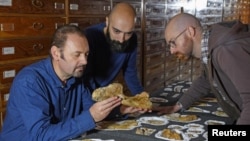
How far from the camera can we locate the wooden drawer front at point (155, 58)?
468 centimetres

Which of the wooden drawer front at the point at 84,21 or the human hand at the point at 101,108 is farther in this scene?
the wooden drawer front at the point at 84,21

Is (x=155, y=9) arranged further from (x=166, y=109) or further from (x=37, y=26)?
(x=166, y=109)

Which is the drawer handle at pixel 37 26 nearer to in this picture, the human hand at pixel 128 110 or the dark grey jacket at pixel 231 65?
the human hand at pixel 128 110

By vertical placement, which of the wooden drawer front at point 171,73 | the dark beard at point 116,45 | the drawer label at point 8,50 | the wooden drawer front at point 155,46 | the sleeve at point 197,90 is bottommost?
the wooden drawer front at point 171,73

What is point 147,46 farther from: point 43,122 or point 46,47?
point 43,122

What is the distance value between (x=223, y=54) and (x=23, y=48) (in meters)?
1.88

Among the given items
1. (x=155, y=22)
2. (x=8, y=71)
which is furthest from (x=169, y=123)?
(x=155, y=22)

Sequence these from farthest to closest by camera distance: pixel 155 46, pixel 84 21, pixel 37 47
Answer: pixel 155 46 → pixel 84 21 → pixel 37 47

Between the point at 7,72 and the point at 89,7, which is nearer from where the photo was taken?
the point at 7,72

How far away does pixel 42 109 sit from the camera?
5.09ft

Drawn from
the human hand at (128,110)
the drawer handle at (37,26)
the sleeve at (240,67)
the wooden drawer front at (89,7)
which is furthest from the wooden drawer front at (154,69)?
the sleeve at (240,67)

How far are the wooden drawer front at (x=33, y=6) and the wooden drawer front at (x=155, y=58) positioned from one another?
1.94m

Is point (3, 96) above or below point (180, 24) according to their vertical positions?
below

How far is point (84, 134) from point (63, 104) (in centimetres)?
26
